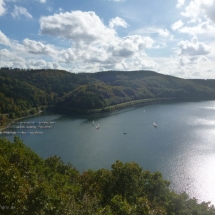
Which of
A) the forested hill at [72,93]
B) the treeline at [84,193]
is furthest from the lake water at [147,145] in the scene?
the forested hill at [72,93]

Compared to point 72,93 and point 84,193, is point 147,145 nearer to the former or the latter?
point 84,193

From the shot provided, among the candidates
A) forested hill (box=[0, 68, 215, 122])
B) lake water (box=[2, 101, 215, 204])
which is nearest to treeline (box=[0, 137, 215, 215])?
lake water (box=[2, 101, 215, 204])

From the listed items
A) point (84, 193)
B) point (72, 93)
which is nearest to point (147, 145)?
point (84, 193)

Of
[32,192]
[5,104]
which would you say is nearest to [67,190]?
[32,192]

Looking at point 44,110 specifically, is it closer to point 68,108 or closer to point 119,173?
point 68,108

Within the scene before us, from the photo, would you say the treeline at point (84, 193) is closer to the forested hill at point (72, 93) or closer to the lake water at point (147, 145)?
the lake water at point (147, 145)

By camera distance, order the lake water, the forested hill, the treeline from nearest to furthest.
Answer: the treeline, the lake water, the forested hill

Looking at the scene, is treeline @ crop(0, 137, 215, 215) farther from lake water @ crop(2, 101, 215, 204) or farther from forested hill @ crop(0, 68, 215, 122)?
forested hill @ crop(0, 68, 215, 122)
